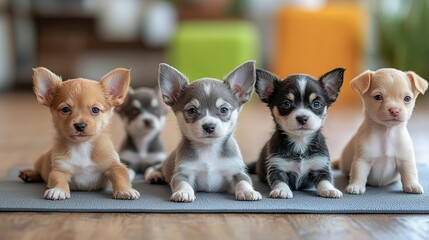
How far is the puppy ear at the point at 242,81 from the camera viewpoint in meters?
3.07

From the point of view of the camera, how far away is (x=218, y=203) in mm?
2922

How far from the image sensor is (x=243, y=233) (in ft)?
8.39

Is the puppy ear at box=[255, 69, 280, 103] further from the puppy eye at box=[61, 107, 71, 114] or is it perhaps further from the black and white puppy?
the puppy eye at box=[61, 107, 71, 114]

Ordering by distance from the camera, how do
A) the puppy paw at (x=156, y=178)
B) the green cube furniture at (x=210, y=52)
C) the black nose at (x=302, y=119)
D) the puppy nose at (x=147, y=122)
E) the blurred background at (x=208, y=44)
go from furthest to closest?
the green cube furniture at (x=210, y=52) < the blurred background at (x=208, y=44) < the puppy nose at (x=147, y=122) < the puppy paw at (x=156, y=178) < the black nose at (x=302, y=119)

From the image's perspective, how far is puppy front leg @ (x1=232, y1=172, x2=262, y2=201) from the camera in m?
2.96

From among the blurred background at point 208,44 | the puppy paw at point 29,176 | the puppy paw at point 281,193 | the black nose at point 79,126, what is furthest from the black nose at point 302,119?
the blurred background at point 208,44

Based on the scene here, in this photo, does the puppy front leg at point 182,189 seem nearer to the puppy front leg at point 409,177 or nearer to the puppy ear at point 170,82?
the puppy ear at point 170,82

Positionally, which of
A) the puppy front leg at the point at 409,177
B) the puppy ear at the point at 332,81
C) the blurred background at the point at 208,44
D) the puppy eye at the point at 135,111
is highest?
the puppy ear at the point at 332,81

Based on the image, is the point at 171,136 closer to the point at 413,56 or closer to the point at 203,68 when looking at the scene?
the point at 203,68

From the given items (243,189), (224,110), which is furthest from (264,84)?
(243,189)

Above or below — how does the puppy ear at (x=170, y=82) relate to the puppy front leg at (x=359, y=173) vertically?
above

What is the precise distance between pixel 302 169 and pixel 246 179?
243mm

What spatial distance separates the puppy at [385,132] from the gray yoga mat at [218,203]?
7 centimetres

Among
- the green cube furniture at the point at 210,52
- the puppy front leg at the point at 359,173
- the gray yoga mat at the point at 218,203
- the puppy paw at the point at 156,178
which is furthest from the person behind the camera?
the green cube furniture at the point at 210,52
